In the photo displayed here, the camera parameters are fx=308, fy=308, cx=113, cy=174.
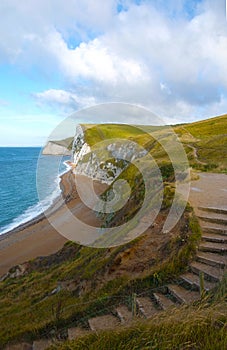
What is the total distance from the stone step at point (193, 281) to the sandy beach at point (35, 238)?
1558 centimetres

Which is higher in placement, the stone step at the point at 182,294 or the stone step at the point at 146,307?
the stone step at the point at 182,294

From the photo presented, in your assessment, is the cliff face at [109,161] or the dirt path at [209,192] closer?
the dirt path at [209,192]

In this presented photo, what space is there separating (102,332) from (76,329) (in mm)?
2493

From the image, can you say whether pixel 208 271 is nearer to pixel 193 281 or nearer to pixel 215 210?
pixel 193 281

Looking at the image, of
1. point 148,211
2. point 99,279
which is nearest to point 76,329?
point 99,279

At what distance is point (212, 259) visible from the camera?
7574 mm

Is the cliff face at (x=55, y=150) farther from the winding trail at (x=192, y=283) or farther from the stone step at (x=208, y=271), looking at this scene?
the stone step at (x=208, y=271)

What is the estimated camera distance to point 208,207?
10.5 m

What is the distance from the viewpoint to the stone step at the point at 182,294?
6.32m

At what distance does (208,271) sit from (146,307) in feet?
5.70

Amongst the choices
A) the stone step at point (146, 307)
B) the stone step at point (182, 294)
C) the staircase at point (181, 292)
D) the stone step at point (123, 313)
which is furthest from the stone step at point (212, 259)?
the stone step at point (123, 313)

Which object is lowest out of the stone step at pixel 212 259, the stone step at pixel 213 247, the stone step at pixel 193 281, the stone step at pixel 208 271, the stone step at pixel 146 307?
the stone step at pixel 146 307

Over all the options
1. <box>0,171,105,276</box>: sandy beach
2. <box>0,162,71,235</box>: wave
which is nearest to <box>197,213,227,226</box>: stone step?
<box>0,171,105,276</box>: sandy beach

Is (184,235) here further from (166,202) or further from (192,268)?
(166,202)
